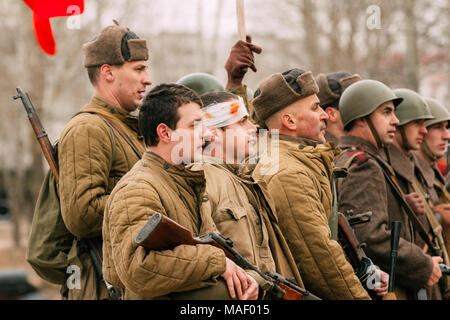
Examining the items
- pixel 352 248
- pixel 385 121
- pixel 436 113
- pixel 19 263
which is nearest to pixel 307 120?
pixel 352 248

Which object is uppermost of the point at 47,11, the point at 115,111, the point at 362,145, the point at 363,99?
the point at 47,11

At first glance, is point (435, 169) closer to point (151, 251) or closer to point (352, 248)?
point (352, 248)

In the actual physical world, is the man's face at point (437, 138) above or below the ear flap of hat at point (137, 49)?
below

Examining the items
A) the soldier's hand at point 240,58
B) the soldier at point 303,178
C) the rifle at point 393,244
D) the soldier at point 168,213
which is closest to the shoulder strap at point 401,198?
the rifle at point 393,244

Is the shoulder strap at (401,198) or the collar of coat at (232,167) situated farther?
the shoulder strap at (401,198)

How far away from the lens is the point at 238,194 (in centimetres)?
370

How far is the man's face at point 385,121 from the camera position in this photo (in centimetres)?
543

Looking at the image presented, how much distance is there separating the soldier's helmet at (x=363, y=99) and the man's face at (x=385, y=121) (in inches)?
2.8

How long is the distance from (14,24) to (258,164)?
718 inches

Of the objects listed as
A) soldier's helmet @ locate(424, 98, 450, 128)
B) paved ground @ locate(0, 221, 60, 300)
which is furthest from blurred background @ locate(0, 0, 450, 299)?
soldier's helmet @ locate(424, 98, 450, 128)

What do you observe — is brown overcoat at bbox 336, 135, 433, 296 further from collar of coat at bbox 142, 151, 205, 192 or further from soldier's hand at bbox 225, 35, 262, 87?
collar of coat at bbox 142, 151, 205, 192

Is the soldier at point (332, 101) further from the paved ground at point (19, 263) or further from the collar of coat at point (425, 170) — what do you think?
the paved ground at point (19, 263)

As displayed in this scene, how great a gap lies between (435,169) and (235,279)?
15.2 feet

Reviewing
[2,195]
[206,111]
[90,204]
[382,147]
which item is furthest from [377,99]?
[2,195]
